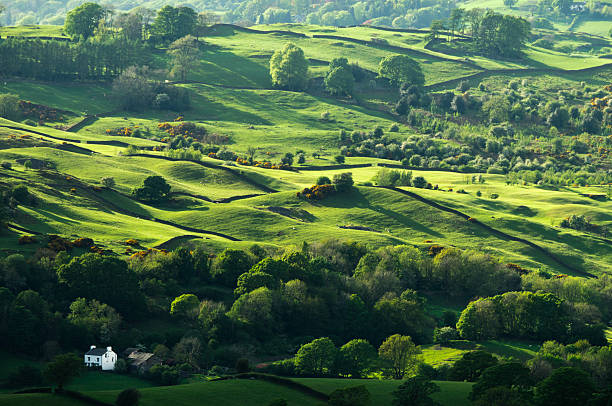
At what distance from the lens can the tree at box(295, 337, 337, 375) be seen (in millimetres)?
81625

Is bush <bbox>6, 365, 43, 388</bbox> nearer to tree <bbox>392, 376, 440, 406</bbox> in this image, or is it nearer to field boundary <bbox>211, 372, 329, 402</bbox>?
field boundary <bbox>211, 372, 329, 402</bbox>

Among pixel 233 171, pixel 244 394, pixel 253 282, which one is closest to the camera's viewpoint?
pixel 244 394

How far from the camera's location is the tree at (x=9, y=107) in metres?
192

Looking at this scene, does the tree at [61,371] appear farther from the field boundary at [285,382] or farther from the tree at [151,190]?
the tree at [151,190]

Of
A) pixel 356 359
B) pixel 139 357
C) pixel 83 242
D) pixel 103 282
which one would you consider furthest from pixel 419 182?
pixel 139 357

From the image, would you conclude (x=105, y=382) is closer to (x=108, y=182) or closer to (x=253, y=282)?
(x=253, y=282)

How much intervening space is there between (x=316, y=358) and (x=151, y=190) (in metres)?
64.9

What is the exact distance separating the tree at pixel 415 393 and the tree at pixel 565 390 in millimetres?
9058

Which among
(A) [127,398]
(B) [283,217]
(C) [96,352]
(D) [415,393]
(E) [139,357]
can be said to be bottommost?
(E) [139,357]

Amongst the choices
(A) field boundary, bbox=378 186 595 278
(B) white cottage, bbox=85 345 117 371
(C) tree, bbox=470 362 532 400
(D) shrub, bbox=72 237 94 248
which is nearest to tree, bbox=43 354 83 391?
(B) white cottage, bbox=85 345 117 371

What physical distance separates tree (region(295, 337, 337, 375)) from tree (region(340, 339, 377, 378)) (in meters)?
1.34

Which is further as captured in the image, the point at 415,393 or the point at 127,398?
the point at 415,393

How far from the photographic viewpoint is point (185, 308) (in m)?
92.2

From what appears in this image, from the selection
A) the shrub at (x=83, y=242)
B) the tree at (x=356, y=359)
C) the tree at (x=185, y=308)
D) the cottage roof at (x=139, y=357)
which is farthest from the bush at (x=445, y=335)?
the shrub at (x=83, y=242)
